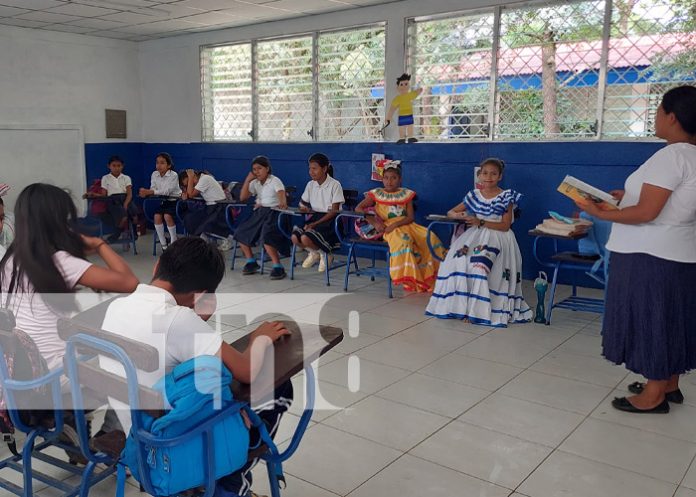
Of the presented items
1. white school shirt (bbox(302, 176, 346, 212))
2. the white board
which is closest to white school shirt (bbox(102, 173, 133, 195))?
the white board

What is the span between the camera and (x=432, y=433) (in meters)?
2.88

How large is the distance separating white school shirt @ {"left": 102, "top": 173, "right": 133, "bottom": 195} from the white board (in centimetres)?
35

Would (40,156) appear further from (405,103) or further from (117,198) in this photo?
(405,103)

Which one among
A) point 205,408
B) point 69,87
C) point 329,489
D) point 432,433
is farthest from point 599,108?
point 69,87

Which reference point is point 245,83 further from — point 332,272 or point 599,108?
point 599,108

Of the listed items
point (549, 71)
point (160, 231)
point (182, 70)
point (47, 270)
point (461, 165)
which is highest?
point (182, 70)

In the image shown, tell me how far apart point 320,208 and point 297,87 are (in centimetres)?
199

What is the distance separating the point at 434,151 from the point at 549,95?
47.1 inches

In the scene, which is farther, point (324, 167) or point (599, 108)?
point (324, 167)

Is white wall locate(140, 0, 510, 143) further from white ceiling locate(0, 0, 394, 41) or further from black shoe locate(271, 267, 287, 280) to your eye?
black shoe locate(271, 267, 287, 280)

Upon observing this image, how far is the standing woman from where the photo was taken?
2.79m

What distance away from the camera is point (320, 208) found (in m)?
6.18

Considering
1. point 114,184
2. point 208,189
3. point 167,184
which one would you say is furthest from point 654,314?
point 114,184

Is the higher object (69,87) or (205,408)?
(69,87)
